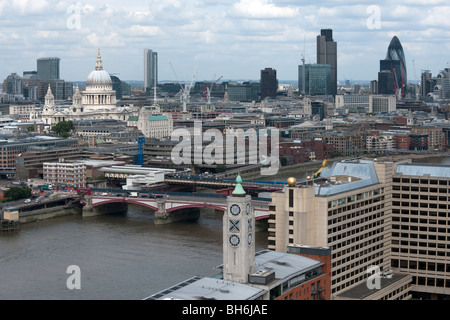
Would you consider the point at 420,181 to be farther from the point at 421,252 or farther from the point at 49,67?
the point at 49,67

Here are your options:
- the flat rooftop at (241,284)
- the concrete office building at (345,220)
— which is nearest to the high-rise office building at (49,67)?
the concrete office building at (345,220)

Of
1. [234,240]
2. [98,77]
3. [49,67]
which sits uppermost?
[49,67]

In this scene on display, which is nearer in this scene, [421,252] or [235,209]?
[235,209]

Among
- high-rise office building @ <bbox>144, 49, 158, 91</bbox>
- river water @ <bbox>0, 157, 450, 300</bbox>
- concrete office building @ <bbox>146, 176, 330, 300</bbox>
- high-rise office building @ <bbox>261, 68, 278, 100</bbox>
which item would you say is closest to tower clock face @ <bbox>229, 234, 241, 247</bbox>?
concrete office building @ <bbox>146, 176, 330, 300</bbox>

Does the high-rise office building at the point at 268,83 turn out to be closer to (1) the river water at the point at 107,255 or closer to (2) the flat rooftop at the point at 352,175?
(1) the river water at the point at 107,255

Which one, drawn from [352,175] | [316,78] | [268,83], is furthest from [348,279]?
[316,78]

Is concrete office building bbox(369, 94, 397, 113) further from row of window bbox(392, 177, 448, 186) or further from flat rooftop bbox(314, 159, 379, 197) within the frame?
flat rooftop bbox(314, 159, 379, 197)
